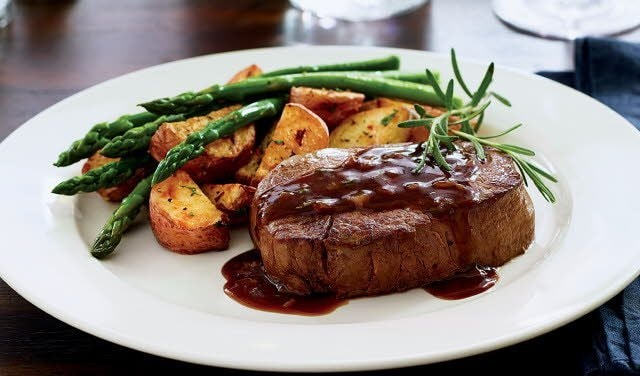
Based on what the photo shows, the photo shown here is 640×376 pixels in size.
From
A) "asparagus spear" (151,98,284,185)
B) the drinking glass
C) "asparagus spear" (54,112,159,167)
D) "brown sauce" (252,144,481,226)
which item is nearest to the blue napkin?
"brown sauce" (252,144,481,226)

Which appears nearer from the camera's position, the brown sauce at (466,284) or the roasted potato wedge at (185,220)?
the brown sauce at (466,284)

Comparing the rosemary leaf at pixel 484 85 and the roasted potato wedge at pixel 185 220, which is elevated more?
the rosemary leaf at pixel 484 85

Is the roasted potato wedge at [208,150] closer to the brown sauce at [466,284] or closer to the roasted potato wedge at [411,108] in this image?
the roasted potato wedge at [411,108]

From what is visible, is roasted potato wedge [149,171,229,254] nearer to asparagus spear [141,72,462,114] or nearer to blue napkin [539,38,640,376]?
asparagus spear [141,72,462,114]

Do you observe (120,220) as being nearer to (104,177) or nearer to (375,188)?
(104,177)

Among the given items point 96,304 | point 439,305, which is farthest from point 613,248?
point 96,304

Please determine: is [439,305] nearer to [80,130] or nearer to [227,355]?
[227,355]

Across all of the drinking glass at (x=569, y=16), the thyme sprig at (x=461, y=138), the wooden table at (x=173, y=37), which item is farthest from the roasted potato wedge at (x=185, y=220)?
the drinking glass at (x=569, y=16)

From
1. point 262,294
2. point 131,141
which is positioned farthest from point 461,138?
point 131,141
